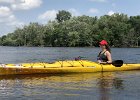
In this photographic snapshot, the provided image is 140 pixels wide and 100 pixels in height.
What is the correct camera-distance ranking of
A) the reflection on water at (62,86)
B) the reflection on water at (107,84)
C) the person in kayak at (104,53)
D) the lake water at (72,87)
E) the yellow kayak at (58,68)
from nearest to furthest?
the lake water at (72,87) → the reflection on water at (62,86) → the reflection on water at (107,84) → the yellow kayak at (58,68) → the person in kayak at (104,53)

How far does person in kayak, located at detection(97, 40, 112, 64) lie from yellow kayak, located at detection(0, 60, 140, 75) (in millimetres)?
367

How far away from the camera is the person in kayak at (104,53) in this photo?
22.4 meters

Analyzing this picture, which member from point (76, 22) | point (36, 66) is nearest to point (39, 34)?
point (76, 22)

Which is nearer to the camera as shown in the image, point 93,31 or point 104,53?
point 104,53

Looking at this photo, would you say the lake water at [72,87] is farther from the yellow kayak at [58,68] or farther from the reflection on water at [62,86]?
the yellow kayak at [58,68]

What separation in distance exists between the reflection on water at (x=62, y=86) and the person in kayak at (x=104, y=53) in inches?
43.0

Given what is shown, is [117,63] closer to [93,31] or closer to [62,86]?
[62,86]

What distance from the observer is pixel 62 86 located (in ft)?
57.3

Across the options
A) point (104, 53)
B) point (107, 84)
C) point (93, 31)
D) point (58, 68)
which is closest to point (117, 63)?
point (104, 53)

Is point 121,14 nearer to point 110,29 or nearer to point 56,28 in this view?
point 110,29

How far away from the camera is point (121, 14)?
395ft

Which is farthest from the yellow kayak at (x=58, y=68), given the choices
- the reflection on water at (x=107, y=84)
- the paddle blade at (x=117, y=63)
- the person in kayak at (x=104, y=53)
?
the reflection on water at (x=107, y=84)

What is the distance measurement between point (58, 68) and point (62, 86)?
15.9ft

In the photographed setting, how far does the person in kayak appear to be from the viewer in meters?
22.4
